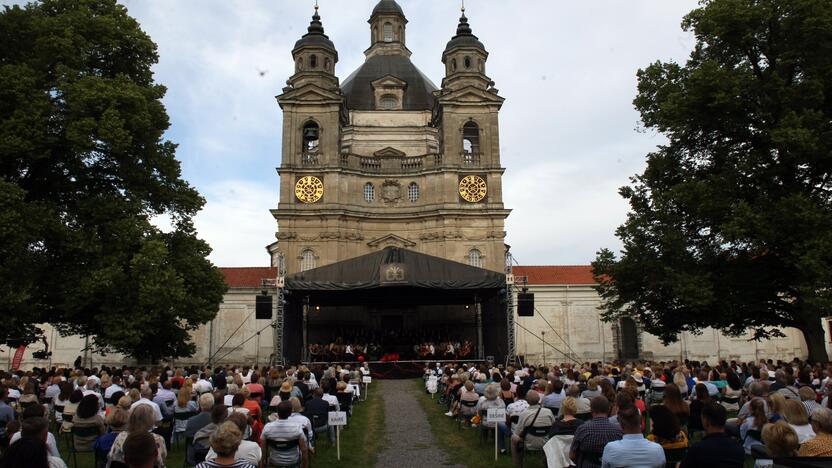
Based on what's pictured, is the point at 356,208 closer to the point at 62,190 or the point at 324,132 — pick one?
the point at 324,132

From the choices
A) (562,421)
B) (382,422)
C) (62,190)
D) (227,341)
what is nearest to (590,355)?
(227,341)

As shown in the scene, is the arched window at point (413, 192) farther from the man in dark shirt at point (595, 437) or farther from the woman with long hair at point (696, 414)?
the man in dark shirt at point (595, 437)

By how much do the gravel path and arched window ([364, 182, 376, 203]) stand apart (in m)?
19.3

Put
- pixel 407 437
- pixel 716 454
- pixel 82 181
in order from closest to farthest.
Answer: pixel 716 454, pixel 407 437, pixel 82 181

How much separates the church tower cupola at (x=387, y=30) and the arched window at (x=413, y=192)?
13.7 metres

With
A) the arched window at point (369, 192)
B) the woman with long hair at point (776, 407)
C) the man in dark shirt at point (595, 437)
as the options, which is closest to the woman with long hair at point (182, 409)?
the man in dark shirt at point (595, 437)

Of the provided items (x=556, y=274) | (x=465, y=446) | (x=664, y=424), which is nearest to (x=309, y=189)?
(x=556, y=274)

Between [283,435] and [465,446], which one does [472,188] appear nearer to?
[465,446]

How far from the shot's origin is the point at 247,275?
37.0 m

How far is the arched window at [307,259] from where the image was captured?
3638 cm

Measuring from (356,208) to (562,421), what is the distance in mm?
30902

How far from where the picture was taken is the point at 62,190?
20.3 metres

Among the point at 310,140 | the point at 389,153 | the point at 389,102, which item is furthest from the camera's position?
the point at 389,102

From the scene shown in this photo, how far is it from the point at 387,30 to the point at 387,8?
1595mm
